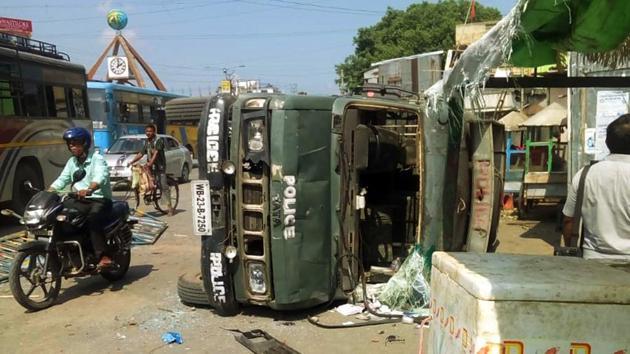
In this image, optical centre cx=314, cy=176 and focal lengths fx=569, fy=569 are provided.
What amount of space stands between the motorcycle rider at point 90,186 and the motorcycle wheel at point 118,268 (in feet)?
0.85

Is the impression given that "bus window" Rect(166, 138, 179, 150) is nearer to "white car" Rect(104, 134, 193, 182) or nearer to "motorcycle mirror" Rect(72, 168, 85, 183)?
"white car" Rect(104, 134, 193, 182)

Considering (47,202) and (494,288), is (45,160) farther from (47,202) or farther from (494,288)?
(494,288)

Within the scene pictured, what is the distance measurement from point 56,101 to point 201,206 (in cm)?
899

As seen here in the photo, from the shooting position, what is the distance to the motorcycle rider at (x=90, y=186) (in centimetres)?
580

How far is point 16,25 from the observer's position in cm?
4272

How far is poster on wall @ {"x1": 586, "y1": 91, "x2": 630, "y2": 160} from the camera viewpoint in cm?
→ 689

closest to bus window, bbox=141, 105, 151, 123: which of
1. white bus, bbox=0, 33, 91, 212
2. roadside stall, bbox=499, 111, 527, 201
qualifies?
white bus, bbox=0, 33, 91, 212

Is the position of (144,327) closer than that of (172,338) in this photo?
No

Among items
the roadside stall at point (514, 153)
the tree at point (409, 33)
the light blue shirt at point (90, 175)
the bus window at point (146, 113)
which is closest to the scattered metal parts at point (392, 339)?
the light blue shirt at point (90, 175)

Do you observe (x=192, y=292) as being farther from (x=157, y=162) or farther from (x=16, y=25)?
(x=16, y=25)

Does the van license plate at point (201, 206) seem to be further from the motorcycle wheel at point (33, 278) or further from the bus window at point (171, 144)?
the bus window at point (171, 144)

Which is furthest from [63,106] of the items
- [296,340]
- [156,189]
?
[296,340]

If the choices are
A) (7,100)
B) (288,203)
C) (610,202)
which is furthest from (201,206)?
(7,100)

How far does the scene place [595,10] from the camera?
218 centimetres
